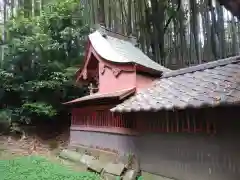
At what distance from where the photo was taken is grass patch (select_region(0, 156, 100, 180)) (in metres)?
6.53

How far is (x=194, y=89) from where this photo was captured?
17.2 ft

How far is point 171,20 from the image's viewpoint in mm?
15742

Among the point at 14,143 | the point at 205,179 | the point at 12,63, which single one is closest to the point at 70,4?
the point at 12,63

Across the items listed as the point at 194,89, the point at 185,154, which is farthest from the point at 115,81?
the point at 185,154

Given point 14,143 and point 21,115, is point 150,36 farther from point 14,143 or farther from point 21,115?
point 14,143

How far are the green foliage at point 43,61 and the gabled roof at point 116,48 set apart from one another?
115 inches

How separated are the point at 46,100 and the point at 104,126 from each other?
4.67m

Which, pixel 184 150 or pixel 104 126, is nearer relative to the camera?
pixel 184 150

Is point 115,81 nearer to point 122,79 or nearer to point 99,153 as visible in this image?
point 122,79

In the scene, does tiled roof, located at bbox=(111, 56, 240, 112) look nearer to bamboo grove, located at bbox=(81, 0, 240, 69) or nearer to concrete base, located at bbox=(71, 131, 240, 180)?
concrete base, located at bbox=(71, 131, 240, 180)

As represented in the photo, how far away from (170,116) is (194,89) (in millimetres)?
788

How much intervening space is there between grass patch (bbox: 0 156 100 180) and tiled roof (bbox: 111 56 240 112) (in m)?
2.13

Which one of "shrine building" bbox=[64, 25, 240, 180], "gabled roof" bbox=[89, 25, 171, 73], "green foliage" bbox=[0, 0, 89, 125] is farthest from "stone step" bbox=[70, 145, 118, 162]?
"green foliage" bbox=[0, 0, 89, 125]

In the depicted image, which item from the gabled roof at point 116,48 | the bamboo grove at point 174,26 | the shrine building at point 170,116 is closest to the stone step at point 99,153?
the shrine building at point 170,116
